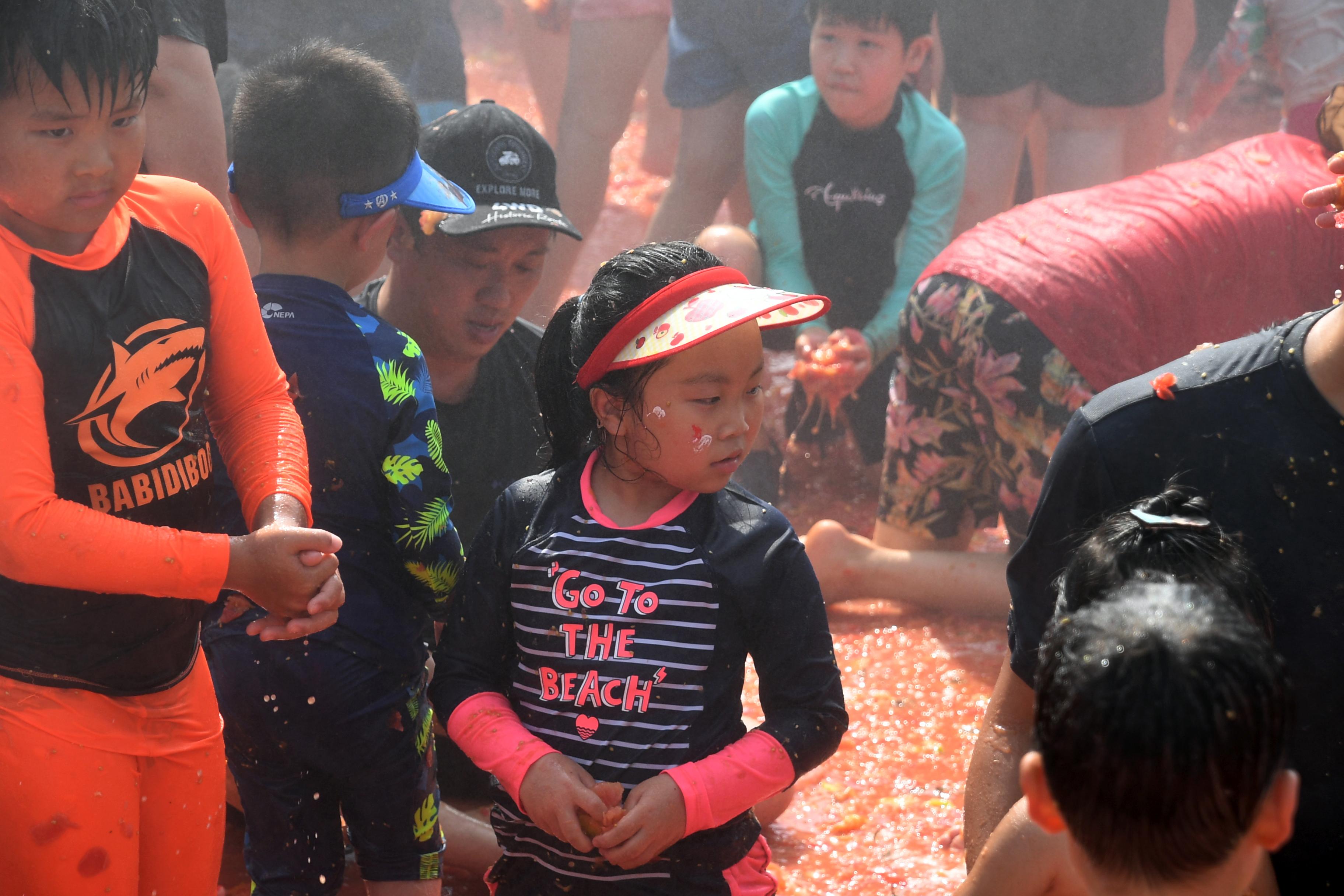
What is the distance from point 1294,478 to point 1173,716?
58cm

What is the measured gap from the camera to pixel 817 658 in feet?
6.09

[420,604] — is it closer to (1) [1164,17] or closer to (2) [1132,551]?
(2) [1132,551]

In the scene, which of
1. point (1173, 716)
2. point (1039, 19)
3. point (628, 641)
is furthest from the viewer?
point (1039, 19)

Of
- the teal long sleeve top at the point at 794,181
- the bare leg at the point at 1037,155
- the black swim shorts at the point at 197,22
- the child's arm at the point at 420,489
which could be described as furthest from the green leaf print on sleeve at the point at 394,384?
the bare leg at the point at 1037,155

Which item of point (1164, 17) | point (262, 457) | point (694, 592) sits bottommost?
point (694, 592)

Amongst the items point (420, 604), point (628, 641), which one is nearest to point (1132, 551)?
point (628, 641)

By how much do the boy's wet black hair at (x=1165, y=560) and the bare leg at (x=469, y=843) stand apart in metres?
1.52

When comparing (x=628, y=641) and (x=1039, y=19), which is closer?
(x=628, y=641)

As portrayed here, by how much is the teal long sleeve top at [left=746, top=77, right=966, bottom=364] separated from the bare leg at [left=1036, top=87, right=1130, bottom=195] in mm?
788

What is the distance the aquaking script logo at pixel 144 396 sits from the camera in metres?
1.72

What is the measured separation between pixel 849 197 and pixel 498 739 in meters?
3.23

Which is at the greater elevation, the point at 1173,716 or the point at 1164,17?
the point at 1164,17

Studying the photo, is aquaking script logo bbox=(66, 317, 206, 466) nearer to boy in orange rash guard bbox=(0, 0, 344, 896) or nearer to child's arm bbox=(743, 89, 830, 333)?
boy in orange rash guard bbox=(0, 0, 344, 896)

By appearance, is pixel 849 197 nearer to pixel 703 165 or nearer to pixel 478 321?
pixel 703 165
